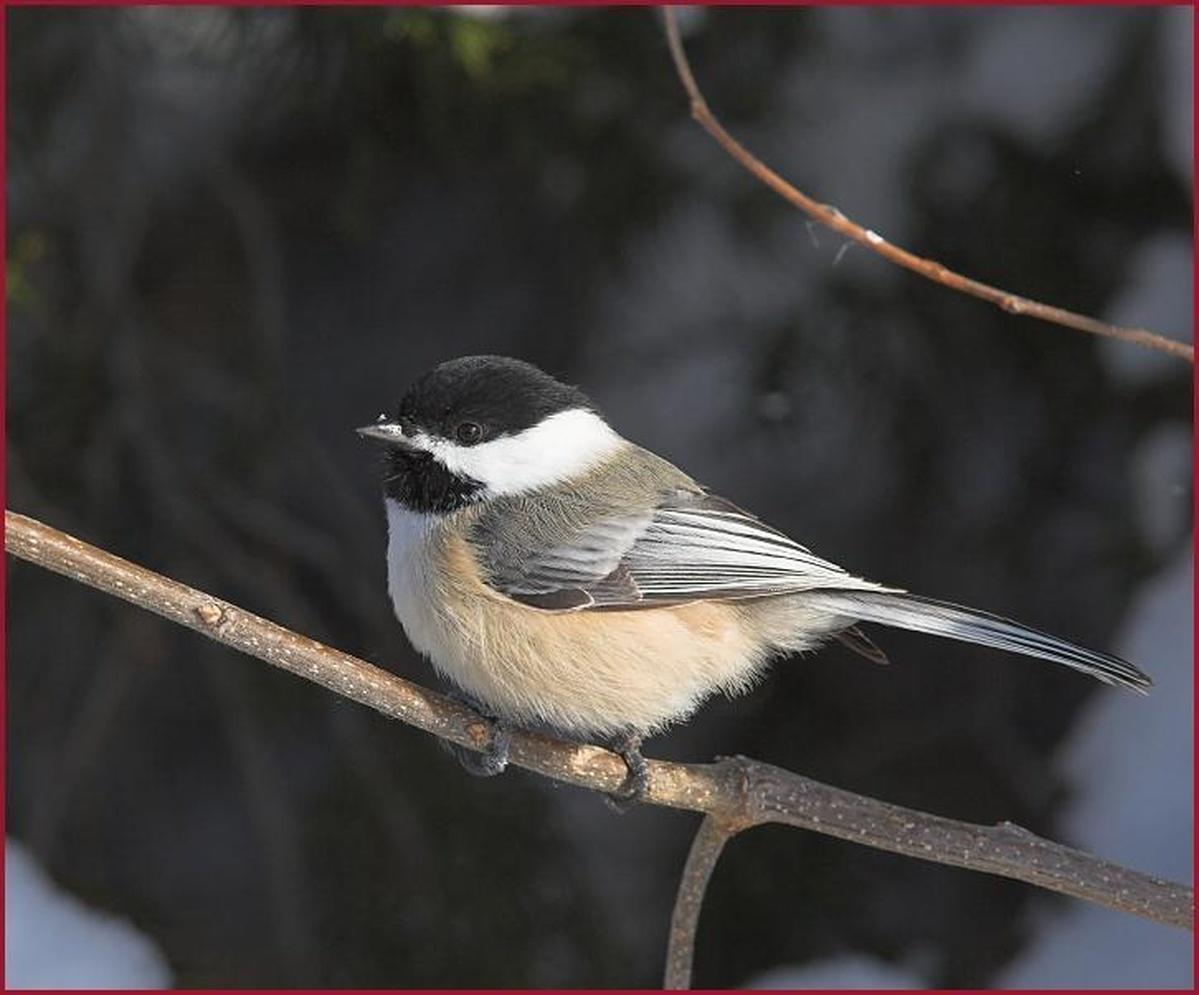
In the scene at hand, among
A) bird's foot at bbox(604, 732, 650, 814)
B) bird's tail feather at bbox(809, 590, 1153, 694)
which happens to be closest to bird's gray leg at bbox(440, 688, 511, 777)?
bird's foot at bbox(604, 732, 650, 814)

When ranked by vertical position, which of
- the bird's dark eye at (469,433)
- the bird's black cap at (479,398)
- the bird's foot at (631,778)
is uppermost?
the bird's black cap at (479,398)

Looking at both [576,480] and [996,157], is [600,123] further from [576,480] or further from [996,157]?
[576,480]

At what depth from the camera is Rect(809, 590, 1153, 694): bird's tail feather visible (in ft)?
5.61

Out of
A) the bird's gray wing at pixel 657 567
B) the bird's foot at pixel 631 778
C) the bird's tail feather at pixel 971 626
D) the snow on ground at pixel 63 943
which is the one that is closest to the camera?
the bird's tail feather at pixel 971 626

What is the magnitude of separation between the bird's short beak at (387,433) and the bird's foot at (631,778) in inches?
16.8

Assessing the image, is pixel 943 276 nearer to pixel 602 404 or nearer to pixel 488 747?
pixel 488 747

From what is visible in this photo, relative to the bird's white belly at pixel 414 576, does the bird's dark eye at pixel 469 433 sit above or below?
above

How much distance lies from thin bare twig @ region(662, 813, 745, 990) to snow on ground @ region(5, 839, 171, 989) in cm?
86

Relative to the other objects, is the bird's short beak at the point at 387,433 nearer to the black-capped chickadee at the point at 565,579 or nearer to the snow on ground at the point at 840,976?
the black-capped chickadee at the point at 565,579

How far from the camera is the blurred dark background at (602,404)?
258 cm

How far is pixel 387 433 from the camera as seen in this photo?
1857 millimetres

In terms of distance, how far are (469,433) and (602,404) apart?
1.15 metres

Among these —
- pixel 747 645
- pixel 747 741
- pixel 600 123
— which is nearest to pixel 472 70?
pixel 600 123

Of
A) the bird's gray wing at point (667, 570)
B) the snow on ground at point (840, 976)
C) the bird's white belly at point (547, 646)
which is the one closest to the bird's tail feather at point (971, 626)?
the bird's gray wing at point (667, 570)
